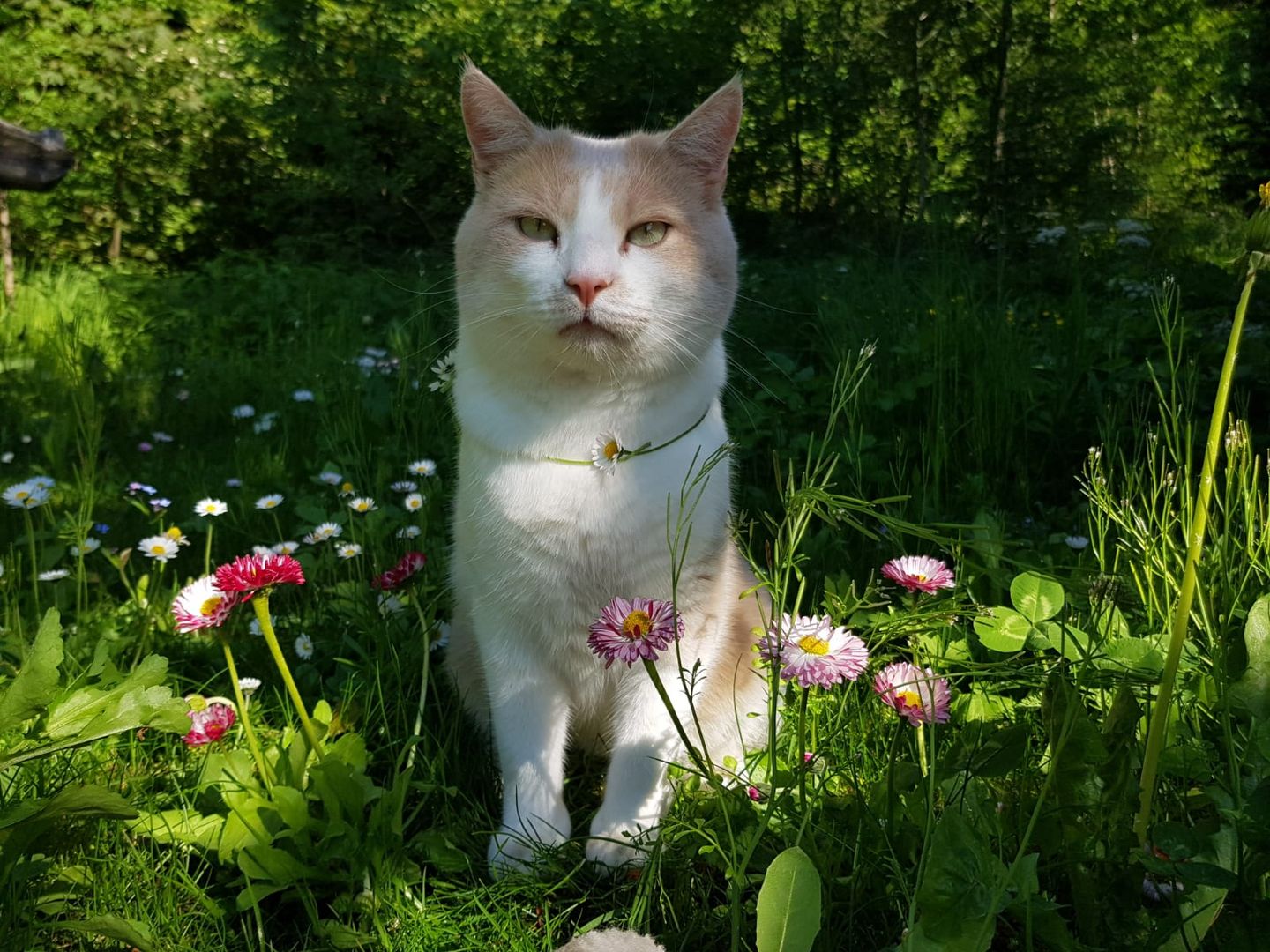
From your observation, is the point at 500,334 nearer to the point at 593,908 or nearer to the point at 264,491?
the point at 593,908

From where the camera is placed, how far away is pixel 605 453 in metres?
1.48

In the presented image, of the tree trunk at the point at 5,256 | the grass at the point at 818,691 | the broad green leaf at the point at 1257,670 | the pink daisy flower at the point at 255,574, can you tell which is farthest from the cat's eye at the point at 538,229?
the tree trunk at the point at 5,256

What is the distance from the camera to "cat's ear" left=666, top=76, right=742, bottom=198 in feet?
5.42

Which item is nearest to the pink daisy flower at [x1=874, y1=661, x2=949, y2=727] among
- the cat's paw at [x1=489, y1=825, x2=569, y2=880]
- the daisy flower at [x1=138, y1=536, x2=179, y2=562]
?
the cat's paw at [x1=489, y1=825, x2=569, y2=880]

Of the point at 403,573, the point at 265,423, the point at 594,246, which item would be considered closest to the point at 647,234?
the point at 594,246

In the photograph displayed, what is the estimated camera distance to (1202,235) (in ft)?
19.2

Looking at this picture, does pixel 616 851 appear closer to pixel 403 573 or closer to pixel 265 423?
pixel 403 573

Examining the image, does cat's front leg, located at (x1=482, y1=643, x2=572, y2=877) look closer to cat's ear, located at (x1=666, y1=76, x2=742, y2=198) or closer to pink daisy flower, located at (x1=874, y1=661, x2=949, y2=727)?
pink daisy flower, located at (x1=874, y1=661, x2=949, y2=727)

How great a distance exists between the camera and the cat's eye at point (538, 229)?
1.56 meters

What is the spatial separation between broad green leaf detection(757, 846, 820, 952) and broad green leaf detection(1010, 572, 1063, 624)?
72 centimetres

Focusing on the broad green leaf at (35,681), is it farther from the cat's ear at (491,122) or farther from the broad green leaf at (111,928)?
the cat's ear at (491,122)

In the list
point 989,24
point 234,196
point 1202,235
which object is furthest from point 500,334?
point 234,196

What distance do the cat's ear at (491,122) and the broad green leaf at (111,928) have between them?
1.28 m

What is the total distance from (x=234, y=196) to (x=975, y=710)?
894 centimetres
